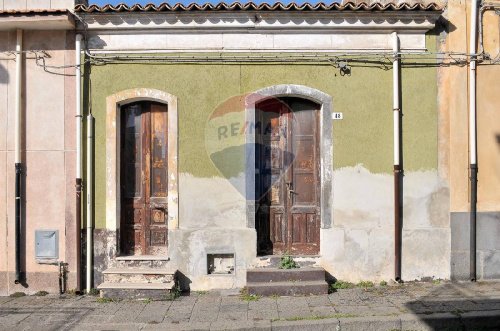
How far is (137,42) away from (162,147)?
5.84ft

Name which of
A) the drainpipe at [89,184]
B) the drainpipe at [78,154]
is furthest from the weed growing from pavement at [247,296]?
the drainpipe at [78,154]

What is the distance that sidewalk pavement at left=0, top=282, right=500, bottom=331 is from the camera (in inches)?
218

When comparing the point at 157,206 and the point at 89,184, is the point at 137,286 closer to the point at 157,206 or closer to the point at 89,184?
the point at 157,206

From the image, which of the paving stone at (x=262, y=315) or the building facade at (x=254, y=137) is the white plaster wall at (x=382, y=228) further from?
the paving stone at (x=262, y=315)

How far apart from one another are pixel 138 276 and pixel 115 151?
81.3 inches

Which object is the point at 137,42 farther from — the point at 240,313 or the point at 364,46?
the point at 240,313

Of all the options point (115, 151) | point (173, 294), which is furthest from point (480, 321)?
point (115, 151)

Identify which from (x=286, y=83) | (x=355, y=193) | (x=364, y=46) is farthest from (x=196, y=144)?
(x=364, y=46)

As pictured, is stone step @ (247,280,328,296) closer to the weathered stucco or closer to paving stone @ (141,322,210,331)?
paving stone @ (141,322,210,331)

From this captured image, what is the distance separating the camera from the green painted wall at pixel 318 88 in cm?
715

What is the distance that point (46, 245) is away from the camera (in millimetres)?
7062

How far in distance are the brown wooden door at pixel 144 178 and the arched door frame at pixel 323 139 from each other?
1.43 metres

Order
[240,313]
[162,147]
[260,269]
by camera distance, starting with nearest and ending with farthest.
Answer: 1. [240,313]
2. [260,269]
3. [162,147]

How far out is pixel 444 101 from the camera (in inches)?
284
